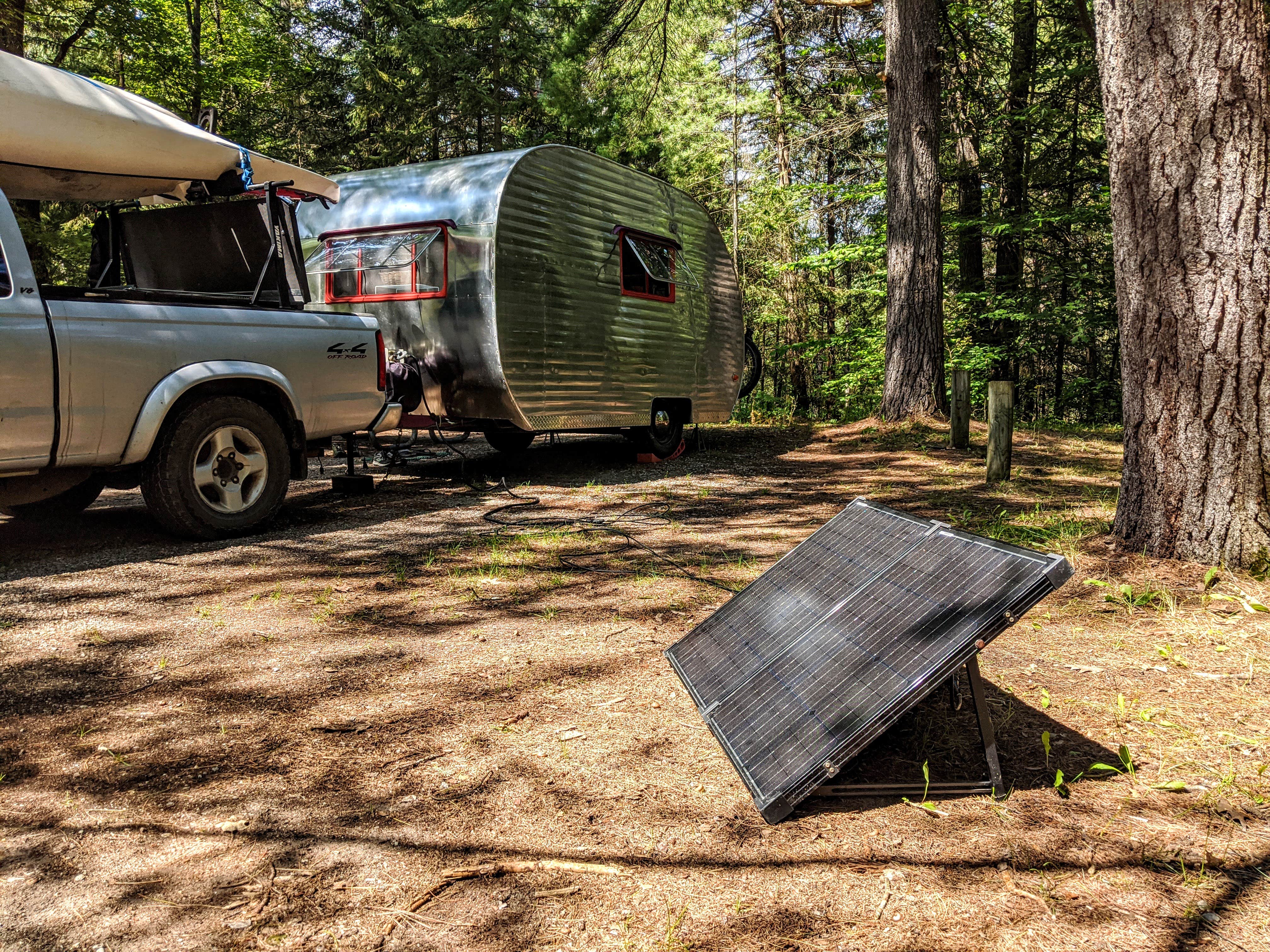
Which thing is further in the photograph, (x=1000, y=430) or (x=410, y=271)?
(x=410, y=271)

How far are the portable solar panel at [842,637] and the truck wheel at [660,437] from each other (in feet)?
24.6

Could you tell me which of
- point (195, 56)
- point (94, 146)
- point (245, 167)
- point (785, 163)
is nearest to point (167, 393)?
point (94, 146)

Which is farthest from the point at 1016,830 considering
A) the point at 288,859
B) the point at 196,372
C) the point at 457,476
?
the point at 457,476

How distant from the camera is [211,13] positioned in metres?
21.5

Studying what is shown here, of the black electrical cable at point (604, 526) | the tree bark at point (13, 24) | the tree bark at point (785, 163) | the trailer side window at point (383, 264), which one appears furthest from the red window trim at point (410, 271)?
the tree bark at point (785, 163)

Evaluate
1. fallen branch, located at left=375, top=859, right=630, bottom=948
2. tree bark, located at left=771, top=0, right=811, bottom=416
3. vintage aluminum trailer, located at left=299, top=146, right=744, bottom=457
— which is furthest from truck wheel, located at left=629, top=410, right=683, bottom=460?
fallen branch, located at left=375, top=859, right=630, bottom=948

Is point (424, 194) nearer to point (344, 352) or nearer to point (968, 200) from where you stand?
point (344, 352)

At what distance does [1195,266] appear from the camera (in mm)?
4316

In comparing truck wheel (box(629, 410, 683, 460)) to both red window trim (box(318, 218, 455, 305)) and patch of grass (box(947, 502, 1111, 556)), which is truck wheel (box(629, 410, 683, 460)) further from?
patch of grass (box(947, 502, 1111, 556))

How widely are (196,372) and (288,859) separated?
417 centimetres

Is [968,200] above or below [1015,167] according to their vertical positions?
below

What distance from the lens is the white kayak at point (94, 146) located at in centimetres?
559

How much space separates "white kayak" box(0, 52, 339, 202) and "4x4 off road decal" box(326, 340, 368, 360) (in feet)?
4.95

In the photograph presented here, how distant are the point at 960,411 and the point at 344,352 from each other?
7.01 metres
